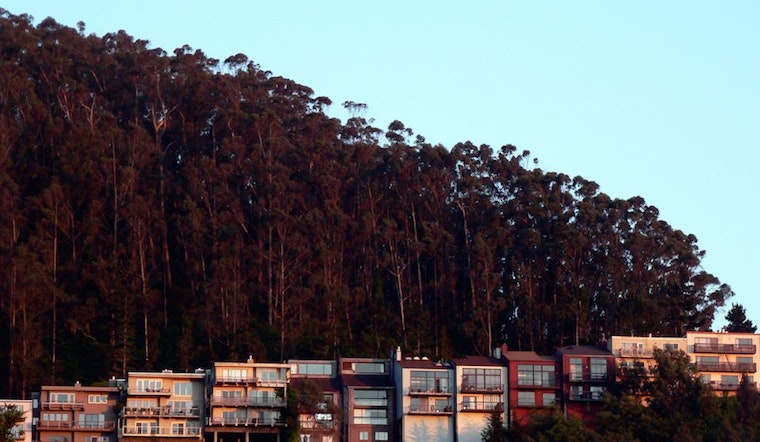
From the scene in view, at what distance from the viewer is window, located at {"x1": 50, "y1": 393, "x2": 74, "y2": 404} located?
3792 inches

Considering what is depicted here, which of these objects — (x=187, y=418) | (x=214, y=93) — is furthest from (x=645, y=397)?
(x=214, y=93)

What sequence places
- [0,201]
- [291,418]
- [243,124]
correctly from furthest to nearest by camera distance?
[243,124] → [0,201] → [291,418]

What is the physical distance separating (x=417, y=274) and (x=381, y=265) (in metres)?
3.02

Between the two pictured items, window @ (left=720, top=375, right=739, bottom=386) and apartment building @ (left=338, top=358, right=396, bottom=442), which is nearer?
apartment building @ (left=338, top=358, right=396, bottom=442)

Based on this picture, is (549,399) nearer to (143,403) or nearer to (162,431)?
(162,431)

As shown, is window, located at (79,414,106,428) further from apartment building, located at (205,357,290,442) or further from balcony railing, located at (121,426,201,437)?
apartment building, located at (205,357,290,442)

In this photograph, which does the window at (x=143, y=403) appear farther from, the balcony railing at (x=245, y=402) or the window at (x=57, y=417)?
the window at (x=57, y=417)

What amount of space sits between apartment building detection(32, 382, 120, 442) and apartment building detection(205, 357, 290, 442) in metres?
6.20

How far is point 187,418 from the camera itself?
3863 inches

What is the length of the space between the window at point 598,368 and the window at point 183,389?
25.4 m

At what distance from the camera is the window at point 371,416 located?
99188mm

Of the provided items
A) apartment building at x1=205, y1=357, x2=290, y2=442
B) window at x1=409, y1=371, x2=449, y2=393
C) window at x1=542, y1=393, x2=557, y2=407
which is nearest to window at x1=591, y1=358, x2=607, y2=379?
window at x1=542, y1=393, x2=557, y2=407

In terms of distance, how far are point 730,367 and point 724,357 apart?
30.1 inches

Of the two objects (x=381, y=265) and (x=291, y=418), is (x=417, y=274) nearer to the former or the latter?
(x=381, y=265)
